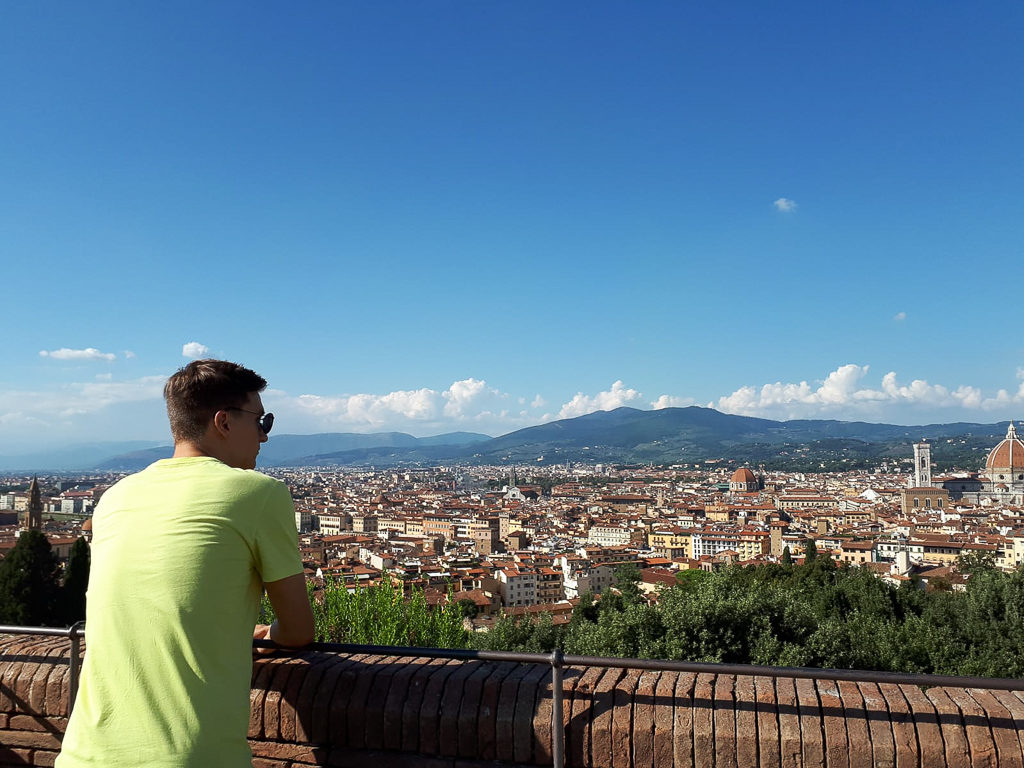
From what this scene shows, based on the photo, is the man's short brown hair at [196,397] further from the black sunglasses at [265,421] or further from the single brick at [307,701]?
the single brick at [307,701]

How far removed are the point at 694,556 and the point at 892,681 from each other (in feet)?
211

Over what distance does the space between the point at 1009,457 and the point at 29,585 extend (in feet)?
323

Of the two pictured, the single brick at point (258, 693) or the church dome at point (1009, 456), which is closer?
the single brick at point (258, 693)

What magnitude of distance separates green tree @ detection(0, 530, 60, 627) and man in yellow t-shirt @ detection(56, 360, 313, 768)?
25872 mm

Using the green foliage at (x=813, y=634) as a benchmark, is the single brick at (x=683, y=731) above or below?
above

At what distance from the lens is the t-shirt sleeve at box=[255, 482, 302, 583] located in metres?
1.53

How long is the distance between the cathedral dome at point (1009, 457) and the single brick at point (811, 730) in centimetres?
10485

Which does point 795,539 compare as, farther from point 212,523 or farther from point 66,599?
point 212,523

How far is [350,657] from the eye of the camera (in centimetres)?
222

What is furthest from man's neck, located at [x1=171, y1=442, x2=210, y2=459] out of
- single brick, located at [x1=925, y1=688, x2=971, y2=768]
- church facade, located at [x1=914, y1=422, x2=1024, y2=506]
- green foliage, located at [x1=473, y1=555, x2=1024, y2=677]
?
church facade, located at [x1=914, y1=422, x2=1024, y2=506]

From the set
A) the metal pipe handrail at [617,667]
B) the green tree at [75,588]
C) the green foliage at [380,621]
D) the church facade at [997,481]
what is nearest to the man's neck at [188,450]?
the metal pipe handrail at [617,667]

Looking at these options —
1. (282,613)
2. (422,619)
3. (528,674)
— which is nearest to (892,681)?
(528,674)

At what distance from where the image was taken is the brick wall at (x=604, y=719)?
182 centimetres

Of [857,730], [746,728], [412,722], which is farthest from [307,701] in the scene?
[857,730]
